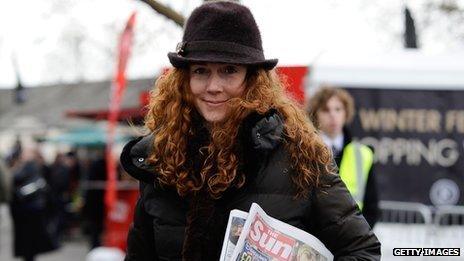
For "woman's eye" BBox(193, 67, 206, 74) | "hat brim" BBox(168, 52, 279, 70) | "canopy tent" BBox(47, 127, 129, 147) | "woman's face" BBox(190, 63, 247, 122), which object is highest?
"hat brim" BBox(168, 52, 279, 70)

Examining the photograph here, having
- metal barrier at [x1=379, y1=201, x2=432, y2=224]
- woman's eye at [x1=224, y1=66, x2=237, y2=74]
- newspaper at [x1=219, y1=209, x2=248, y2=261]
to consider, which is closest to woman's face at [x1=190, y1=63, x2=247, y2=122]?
woman's eye at [x1=224, y1=66, x2=237, y2=74]

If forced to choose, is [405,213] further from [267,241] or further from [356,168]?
[267,241]

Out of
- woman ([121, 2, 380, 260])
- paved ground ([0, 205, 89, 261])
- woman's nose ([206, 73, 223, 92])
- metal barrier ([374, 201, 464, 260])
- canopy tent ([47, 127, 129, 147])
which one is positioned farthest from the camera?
canopy tent ([47, 127, 129, 147])

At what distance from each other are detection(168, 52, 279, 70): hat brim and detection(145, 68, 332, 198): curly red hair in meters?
0.04

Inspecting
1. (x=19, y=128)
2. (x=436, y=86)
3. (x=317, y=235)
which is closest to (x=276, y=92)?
(x=317, y=235)

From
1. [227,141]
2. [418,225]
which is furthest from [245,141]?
[418,225]

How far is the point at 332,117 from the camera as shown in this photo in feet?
14.7

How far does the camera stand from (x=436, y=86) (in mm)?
8242

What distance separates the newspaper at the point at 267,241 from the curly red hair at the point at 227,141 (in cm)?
11

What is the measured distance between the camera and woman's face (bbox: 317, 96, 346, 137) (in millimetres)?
4469

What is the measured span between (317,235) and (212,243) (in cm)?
30

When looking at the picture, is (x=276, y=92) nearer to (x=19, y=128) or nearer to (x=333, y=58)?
(x=333, y=58)

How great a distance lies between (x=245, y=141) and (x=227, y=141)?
5cm

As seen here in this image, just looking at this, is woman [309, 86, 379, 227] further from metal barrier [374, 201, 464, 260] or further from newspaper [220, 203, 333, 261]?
metal barrier [374, 201, 464, 260]
